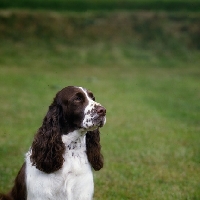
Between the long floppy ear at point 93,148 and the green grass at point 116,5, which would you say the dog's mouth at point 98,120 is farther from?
the green grass at point 116,5

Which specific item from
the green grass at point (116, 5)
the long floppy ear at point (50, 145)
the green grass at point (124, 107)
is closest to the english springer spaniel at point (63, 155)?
the long floppy ear at point (50, 145)

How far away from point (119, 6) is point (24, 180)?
36.1m

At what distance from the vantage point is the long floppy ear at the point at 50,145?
507 cm

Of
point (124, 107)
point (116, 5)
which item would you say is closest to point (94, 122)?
point (124, 107)

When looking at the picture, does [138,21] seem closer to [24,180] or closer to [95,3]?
[95,3]

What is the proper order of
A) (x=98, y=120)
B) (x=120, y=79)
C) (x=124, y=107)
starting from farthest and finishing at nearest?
(x=120, y=79) < (x=124, y=107) < (x=98, y=120)

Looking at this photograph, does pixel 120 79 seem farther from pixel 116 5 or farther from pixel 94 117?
pixel 94 117

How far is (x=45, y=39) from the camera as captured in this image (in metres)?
34.9

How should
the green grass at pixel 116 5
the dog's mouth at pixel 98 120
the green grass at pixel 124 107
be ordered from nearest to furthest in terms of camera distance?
the dog's mouth at pixel 98 120 → the green grass at pixel 124 107 → the green grass at pixel 116 5

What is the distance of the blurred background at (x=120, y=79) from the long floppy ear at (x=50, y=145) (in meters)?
2.03

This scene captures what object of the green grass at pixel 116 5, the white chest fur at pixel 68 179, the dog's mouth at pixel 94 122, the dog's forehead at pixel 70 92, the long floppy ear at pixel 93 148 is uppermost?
the green grass at pixel 116 5

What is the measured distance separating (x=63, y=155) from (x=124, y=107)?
10943mm

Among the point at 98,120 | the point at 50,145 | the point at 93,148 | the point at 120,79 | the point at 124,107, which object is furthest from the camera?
the point at 120,79

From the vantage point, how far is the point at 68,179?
512cm
